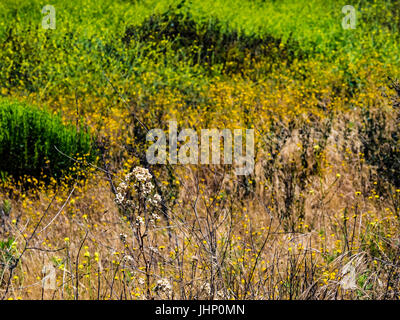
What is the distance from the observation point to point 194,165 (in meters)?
4.87

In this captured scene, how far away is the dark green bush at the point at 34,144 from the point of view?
16.0 ft

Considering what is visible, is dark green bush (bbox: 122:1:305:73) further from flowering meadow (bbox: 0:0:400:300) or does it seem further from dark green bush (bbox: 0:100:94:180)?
dark green bush (bbox: 0:100:94:180)

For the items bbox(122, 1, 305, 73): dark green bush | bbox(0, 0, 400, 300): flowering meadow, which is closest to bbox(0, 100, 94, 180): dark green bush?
bbox(0, 0, 400, 300): flowering meadow

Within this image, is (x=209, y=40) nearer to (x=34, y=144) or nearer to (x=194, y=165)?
(x=194, y=165)

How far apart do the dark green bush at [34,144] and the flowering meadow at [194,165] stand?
16 mm

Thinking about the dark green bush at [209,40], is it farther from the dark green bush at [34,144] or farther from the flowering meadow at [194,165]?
the dark green bush at [34,144]

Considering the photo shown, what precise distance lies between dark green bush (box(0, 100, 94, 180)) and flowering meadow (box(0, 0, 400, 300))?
0.02 m

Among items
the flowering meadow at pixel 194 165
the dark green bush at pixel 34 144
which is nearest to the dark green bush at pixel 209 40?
the flowering meadow at pixel 194 165

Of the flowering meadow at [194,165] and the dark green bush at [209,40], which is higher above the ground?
the dark green bush at [209,40]

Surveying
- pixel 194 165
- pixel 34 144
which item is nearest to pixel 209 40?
pixel 194 165

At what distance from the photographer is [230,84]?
768 centimetres
